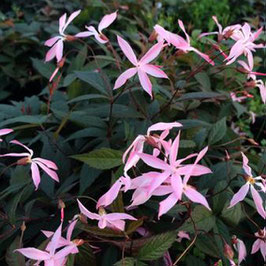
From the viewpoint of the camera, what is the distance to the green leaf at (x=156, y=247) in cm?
77

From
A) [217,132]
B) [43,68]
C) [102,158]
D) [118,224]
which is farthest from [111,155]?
[43,68]

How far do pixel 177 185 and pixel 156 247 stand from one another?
18 centimetres

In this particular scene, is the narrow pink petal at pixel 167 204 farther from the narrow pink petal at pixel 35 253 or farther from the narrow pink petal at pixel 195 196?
the narrow pink petal at pixel 35 253

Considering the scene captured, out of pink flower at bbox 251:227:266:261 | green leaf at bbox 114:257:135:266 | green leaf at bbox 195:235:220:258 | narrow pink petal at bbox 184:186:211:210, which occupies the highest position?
narrow pink petal at bbox 184:186:211:210

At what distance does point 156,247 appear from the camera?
779 mm

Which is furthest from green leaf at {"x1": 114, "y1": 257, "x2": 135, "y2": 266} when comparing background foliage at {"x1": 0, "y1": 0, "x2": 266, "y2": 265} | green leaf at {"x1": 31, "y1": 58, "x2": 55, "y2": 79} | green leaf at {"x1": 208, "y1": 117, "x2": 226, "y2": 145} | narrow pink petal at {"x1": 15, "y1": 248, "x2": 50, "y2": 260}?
green leaf at {"x1": 31, "y1": 58, "x2": 55, "y2": 79}

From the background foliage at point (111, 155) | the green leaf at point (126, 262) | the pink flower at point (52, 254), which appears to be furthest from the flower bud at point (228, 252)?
the pink flower at point (52, 254)

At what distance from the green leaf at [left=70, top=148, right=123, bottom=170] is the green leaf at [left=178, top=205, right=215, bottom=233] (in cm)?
16

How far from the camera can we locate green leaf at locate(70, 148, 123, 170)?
2.87 ft

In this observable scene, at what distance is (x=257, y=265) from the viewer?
1.06m

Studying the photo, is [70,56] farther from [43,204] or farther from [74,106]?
[43,204]

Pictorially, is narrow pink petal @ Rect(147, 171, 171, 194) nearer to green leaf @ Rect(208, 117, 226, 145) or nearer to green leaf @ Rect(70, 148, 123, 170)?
green leaf @ Rect(70, 148, 123, 170)

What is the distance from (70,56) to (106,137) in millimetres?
967

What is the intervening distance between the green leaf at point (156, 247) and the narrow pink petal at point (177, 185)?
0.17 meters
